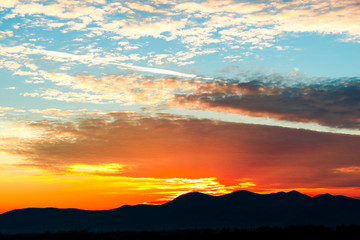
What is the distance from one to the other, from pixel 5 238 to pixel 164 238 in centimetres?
2812

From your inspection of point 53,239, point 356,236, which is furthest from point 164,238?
point 356,236

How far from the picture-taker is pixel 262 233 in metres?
70.3

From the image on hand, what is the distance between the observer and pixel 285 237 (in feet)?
214

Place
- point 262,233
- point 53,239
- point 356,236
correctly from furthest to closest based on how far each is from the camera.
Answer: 1. point 262,233
2. point 356,236
3. point 53,239

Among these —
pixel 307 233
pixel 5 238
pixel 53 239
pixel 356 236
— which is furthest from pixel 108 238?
pixel 356 236

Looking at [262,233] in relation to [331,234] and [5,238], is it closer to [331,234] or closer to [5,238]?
[331,234]

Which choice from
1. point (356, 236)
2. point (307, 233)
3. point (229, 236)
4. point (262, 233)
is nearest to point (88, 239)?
point (229, 236)

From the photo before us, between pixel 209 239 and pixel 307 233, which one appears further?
pixel 307 233

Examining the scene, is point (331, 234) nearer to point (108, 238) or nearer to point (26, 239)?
point (108, 238)

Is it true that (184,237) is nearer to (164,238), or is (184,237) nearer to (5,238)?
(164,238)

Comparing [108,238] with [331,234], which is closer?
[108,238]

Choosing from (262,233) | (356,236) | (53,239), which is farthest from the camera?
(262,233)

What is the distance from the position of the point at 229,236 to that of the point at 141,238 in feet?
50.0

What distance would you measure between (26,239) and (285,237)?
4290 cm
